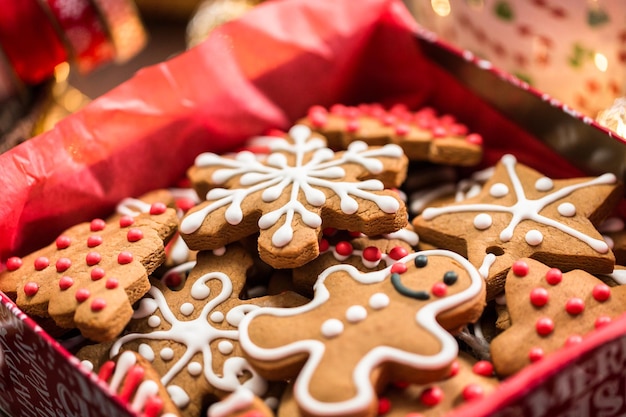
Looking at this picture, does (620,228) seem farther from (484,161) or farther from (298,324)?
(298,324)

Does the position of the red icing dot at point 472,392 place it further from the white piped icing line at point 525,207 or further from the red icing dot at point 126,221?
the red icing dot at point 126,221

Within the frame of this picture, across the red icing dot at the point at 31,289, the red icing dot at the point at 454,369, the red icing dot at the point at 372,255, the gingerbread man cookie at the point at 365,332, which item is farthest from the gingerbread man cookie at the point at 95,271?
the red icing dot at the point at 454,369

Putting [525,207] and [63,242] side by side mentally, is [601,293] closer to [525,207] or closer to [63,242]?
[525,207]

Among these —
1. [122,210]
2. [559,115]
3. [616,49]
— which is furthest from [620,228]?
[122,210]

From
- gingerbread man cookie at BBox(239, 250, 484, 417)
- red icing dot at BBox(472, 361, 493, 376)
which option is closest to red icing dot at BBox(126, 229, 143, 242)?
gingerbread man cookie at BBox(239, 250, 484, 417)

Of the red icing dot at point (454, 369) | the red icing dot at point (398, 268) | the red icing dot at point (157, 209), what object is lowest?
the red icing dot at point (454, 369)

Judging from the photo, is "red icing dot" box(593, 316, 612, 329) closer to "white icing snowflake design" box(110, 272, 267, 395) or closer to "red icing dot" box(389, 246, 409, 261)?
"red icing dot" box(389, 246, 409, 261)

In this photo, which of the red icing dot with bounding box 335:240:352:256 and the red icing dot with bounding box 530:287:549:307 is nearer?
the red icing dot with bounding box 530:287:549:307
